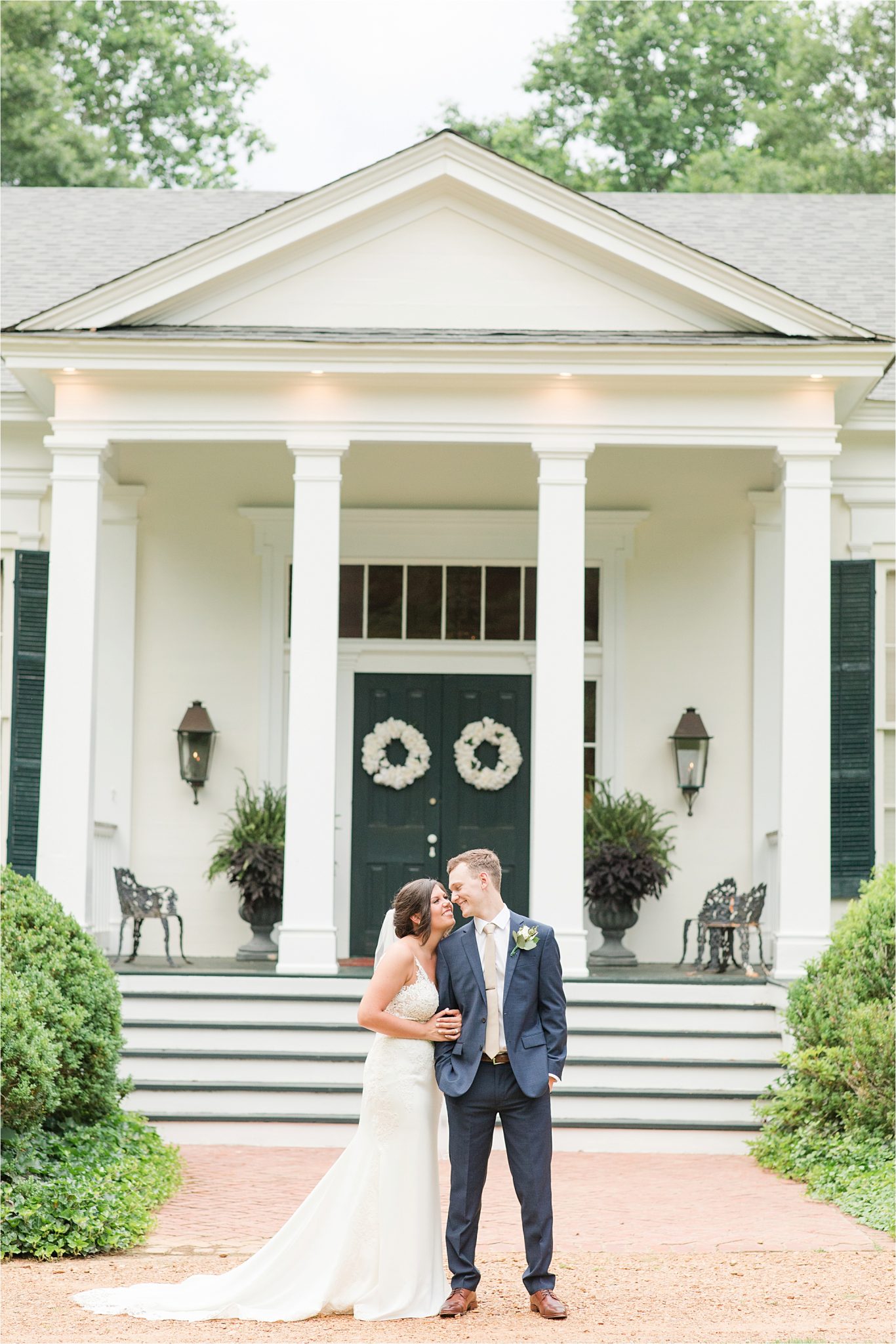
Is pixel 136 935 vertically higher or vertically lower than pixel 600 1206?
higher

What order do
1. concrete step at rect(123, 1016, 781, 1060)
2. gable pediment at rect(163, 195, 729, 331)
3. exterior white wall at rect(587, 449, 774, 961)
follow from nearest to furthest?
concrete step at rect(123, 1016, 781, 1060)
gable pediment at rect(163, 195, 729, 331)
exterior white wall at rect(587, 449, 774, 961)

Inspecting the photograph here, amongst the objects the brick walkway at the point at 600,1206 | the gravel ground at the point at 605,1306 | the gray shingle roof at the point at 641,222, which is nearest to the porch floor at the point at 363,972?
the brick walkway at the point at 600,1206

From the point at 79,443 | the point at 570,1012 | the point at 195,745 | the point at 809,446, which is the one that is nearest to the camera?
the point at 570,1012

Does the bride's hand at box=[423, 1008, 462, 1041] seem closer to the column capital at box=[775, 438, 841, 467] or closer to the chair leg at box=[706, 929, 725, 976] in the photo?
the chair leg at box=[706, 929, 725, 976]

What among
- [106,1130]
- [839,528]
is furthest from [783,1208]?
[839,528]

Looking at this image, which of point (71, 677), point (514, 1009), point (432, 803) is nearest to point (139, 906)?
point (71, 677)

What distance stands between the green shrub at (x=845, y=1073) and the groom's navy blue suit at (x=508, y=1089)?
254 centimetres

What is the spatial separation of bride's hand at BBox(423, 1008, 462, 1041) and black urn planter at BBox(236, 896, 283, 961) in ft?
19.9

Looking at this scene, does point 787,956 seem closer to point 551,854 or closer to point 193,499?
point 551,854

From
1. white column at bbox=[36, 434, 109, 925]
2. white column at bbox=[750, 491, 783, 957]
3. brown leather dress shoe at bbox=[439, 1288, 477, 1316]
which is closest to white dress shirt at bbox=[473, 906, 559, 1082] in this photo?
brown leather dress shoe at bbox=[439, 1288, 477, 1316]

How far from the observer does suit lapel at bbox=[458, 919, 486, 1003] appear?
5535 mm

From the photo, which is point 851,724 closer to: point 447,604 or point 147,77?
point 447,604

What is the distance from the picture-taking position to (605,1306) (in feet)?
18.3

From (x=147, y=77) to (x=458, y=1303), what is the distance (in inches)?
1086
